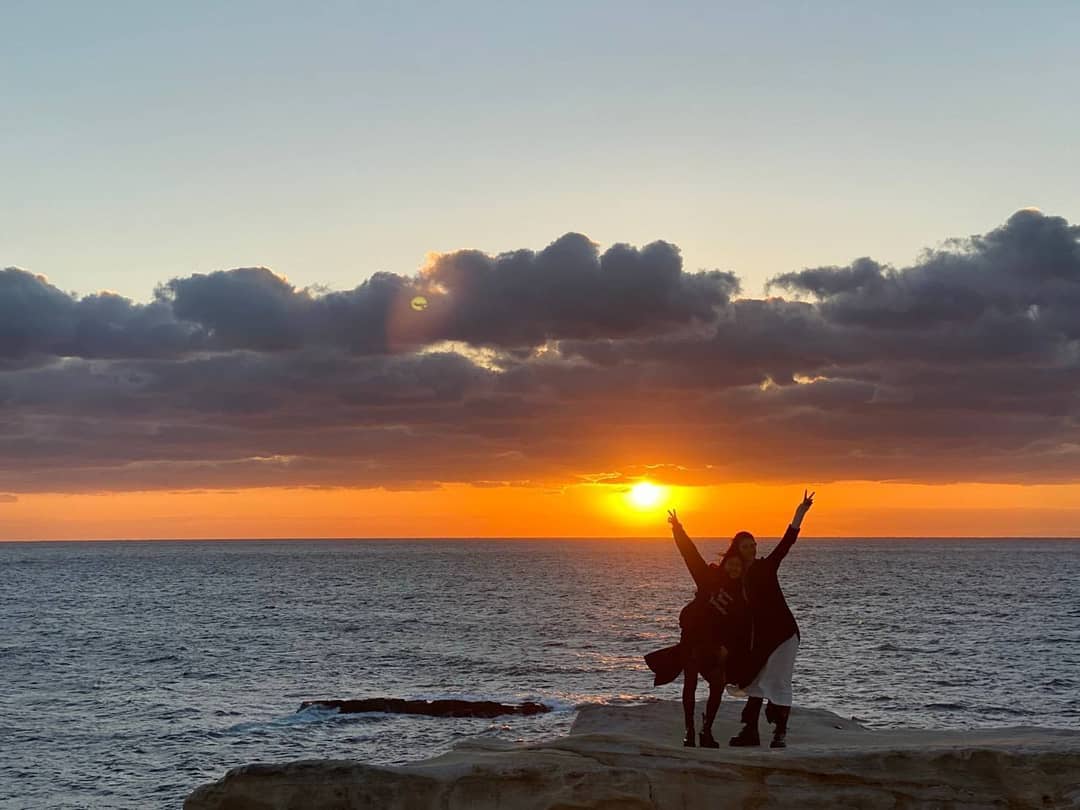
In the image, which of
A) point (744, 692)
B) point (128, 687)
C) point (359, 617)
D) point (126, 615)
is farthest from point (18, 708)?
point (126, 615)

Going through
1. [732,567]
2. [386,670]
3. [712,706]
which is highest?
[732,567]

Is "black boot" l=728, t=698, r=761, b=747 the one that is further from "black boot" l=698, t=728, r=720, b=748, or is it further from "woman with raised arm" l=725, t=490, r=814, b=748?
"black boot" l=698, t=728, r=720, b=748

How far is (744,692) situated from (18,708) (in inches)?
1287

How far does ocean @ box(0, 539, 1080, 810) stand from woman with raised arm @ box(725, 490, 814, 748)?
60cm

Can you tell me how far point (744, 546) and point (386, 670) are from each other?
36.6m

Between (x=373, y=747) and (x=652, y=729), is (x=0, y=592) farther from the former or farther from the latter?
(x=652, y=729)

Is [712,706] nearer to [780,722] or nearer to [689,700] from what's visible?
[689,700]

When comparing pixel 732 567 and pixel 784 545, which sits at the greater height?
pixel 784 545

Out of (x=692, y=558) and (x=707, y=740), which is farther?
(x=692, y=558)

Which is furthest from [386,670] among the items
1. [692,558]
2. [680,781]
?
[680,781]

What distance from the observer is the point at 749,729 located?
1302cm

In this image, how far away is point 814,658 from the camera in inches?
1978

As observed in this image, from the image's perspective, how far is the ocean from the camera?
29.3 metres

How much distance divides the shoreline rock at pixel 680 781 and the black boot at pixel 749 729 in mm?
1958
